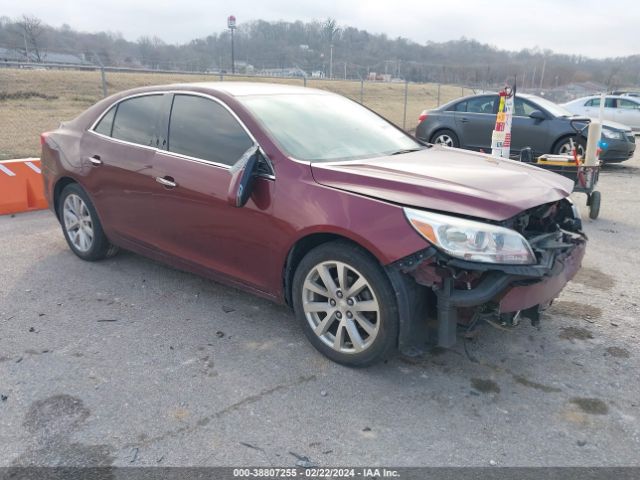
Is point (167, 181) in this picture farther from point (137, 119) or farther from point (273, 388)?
point (273, 388)

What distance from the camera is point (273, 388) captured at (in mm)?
3150

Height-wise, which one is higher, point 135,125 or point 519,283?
point 135,125

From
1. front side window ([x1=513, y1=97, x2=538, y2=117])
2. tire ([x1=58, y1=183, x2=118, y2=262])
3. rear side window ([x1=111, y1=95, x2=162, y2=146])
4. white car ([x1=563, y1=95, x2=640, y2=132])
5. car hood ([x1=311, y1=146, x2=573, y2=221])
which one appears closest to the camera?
car hood ([x1=311, y1=146, x2=573, y2=221])

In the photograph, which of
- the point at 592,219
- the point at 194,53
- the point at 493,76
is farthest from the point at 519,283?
the point at 493,76

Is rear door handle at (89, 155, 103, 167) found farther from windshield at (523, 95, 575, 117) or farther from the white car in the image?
the white car

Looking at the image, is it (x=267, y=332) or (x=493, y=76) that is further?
(x=493, y=76)

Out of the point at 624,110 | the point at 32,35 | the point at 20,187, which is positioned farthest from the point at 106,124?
the point at 32,35

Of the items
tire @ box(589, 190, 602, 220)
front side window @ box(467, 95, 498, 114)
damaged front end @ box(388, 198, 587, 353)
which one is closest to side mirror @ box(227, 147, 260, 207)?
damaged front end @ box(388, 198, 587, 353)

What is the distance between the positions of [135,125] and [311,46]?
42.3m

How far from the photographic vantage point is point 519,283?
2936mm

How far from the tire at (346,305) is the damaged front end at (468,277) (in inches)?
4.1

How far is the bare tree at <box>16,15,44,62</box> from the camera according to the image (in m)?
35.9

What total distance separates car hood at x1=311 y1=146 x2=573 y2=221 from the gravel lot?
1040mm

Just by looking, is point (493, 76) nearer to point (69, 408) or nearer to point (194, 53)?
point (194, 53)
